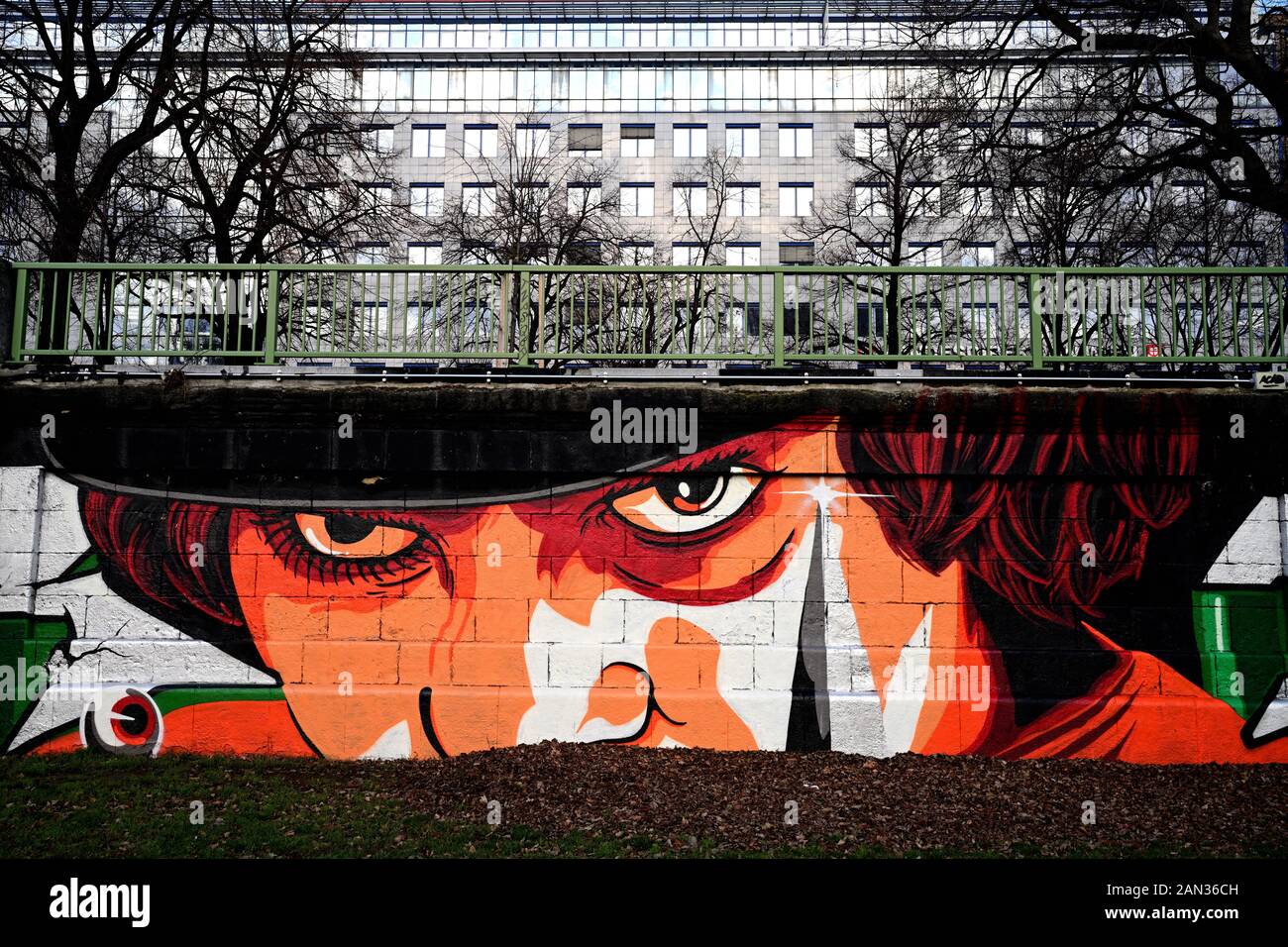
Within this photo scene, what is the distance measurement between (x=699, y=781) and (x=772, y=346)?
3.26 meters

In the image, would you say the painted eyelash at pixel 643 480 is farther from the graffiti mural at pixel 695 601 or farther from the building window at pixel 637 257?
the building window at pixel 637 257

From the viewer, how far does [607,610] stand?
655cm

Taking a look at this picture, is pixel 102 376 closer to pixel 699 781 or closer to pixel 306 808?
pixel 306 808

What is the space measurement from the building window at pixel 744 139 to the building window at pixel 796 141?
100cm

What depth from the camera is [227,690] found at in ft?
21.5

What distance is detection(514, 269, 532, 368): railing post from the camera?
6.83 metres

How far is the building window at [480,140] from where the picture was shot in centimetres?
3781

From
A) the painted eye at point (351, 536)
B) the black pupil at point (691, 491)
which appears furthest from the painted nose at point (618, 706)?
the painted eye at point (351, 536)

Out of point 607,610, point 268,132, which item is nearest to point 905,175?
point 268,132

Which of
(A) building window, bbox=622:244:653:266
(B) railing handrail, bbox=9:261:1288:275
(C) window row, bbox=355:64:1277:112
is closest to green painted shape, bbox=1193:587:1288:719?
(B) railing handrail, bbox=9:261:1288:275

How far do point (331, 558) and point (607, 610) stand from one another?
6.90ft

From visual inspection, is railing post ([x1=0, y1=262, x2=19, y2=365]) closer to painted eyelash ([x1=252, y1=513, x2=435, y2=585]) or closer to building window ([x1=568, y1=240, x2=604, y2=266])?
painted eyelash ([x1=252, y1=513, x2=435, y2=585])

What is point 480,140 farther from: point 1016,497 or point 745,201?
point 1016,497

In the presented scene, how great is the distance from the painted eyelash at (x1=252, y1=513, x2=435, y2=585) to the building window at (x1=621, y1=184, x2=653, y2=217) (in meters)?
33.2
